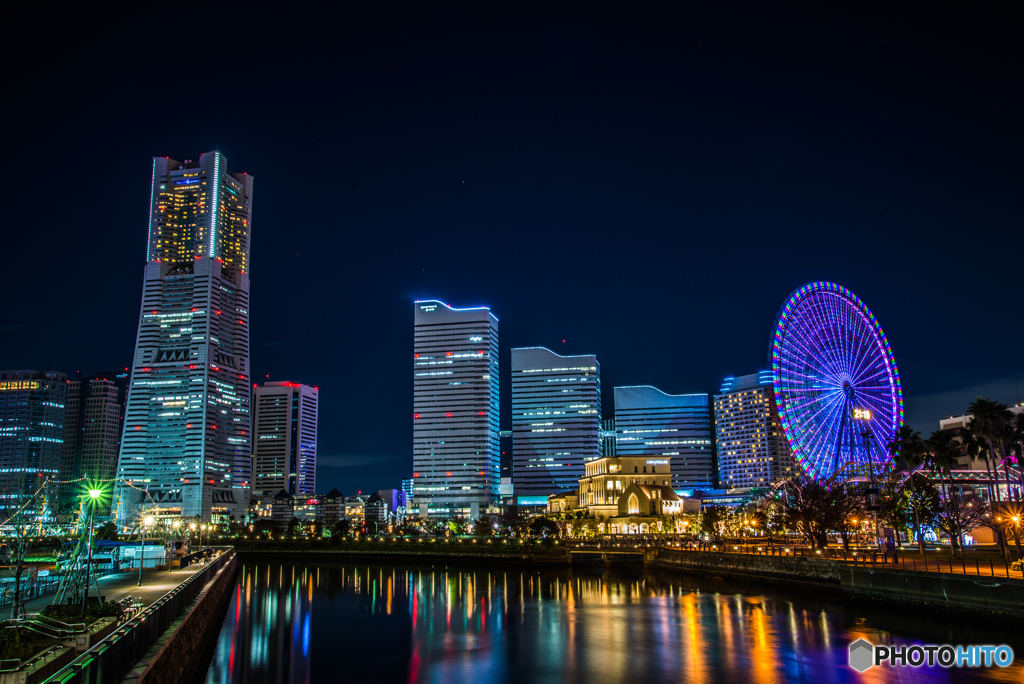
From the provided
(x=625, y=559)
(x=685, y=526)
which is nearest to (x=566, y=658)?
(x=625, y=559)

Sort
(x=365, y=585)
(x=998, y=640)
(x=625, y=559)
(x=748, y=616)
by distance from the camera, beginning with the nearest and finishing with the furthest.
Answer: (x=998, y=640)
(x=748, y=616)
(x=365, y=585)
(x=625, y=559)

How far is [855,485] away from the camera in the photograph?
83.9m

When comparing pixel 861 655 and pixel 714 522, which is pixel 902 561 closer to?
pixel 861 655

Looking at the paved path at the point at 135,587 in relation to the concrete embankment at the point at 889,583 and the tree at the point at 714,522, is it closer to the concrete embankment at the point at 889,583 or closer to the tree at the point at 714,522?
the concrete embankment at the point at 889,583

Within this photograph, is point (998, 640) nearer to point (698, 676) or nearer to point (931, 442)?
point (698, 676)

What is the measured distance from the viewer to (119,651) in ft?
69.4

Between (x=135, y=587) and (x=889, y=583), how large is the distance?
49419 millimetres

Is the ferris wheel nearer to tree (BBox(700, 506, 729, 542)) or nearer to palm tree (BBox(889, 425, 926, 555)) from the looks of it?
palm tree (BBox(889, 425, 926, 555))

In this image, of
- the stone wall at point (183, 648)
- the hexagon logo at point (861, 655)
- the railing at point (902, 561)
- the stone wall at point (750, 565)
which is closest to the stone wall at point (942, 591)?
the railing at point (902, 561)

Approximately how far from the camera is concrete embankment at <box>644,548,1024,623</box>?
40844 millimetres

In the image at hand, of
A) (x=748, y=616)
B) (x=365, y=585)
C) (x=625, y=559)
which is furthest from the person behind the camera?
(x=625, y=559)

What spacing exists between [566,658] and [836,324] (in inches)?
2331

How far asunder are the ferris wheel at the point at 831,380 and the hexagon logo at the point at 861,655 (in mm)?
45490

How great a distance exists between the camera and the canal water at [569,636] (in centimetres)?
3672
